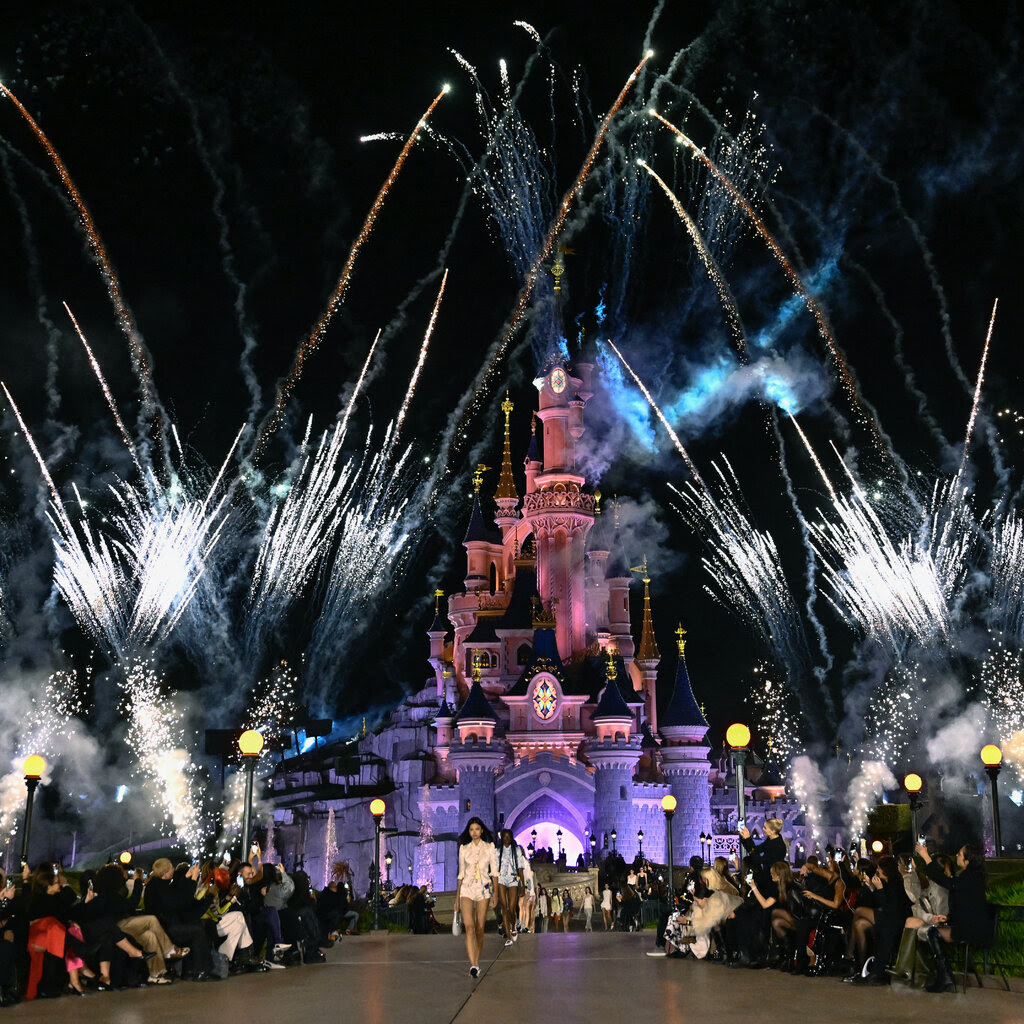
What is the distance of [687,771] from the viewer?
6481cm

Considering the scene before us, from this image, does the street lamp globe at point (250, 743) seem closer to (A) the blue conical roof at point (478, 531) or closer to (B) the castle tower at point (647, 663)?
(B) the castle tower at point (647, 663)

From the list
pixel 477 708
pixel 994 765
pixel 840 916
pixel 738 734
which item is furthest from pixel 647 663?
pixel 840 916

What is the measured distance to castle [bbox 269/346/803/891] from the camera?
61.0 meters

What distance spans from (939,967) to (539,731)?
51582 millimetres

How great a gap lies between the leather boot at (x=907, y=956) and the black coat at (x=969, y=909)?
0.37 meters

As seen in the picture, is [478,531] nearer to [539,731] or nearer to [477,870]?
[539,731]

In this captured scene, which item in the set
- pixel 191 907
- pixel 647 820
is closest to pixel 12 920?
pixel 191 907

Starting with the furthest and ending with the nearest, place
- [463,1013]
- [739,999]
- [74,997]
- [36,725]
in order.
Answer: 1. [36,725]
2. [74,997]
3. [739,999]
4. [463,1013]

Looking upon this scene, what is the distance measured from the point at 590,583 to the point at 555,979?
60.5 meters

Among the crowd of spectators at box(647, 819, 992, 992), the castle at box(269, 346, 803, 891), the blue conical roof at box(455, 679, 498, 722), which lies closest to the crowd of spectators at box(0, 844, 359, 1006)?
the crowd of spectators at box(647, 819, 992, 992)

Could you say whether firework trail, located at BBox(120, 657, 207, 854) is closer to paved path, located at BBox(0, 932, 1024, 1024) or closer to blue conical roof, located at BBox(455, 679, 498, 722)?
blue conical roof, located at BBox(455, 679, 498, 722)

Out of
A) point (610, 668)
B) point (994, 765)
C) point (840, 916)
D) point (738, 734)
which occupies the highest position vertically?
point (610, 668)

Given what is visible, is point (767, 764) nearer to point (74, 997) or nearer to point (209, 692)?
point (209, 692)

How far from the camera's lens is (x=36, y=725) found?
48656 millimetres
